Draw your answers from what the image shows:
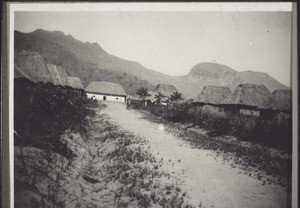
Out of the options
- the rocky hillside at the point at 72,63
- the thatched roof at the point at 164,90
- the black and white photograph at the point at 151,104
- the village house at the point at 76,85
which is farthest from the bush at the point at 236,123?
the village house at the point at 76,85

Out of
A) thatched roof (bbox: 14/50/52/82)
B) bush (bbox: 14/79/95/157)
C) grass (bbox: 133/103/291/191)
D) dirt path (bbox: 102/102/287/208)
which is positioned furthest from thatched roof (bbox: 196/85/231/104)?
thatched roof (bbox: 14/50/52/82)

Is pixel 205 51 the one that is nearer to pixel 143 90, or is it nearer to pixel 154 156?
pixel 143 90

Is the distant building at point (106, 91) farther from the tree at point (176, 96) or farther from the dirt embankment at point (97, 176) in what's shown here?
the tree at point (176, 96)

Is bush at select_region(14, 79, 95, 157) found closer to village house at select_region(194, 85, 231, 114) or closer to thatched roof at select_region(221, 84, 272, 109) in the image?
village house at select_region(194, 85, 231, 114)

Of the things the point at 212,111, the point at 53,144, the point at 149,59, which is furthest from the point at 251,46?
the point at 53,144

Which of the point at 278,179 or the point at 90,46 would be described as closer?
the point at 278,179

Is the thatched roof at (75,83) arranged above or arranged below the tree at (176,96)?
above

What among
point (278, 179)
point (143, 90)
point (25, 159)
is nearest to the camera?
point (278, 179)

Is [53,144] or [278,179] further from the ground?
[53,144]
